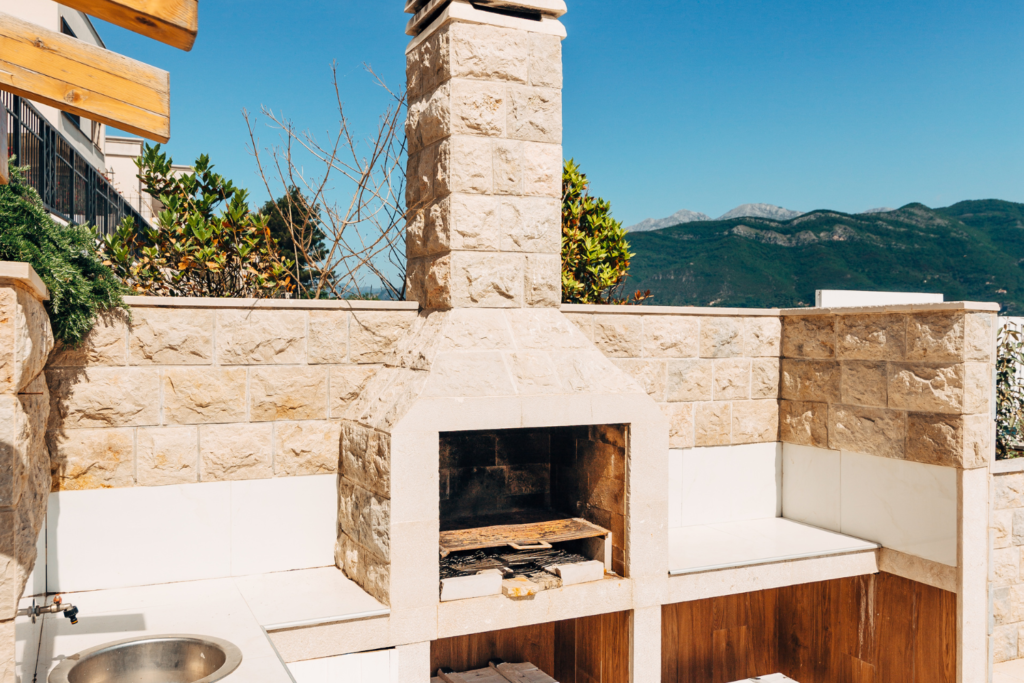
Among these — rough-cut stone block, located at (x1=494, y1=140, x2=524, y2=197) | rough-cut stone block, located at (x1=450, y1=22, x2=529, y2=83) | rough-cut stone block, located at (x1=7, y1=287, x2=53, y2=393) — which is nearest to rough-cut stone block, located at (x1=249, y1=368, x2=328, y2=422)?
rough-cut stone block, located at (x1=7, y1=287, x2=53, y2=393)

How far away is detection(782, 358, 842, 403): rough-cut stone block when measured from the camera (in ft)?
17.6

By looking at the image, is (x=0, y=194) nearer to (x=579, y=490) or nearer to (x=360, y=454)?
(x=360, y=454)

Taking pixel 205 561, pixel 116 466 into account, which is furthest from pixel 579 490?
pixel 116 466

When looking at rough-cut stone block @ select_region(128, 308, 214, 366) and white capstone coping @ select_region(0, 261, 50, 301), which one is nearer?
white capstone coping @ select_region(0, 261, 50, 301)

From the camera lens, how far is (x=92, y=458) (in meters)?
3.89

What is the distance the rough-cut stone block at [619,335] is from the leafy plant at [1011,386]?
298 cm

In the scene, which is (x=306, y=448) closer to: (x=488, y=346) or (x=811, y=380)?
(x=488, y=346)

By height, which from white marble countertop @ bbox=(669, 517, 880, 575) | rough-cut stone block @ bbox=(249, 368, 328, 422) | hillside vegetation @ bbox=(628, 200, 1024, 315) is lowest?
white marble countertop @ bbox=(669, 517, 880, 575)

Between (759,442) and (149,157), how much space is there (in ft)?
16.6

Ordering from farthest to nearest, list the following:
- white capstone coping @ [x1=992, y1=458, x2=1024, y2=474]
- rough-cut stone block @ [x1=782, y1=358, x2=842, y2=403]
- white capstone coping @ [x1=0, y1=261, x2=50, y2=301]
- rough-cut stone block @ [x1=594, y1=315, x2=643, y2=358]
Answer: rough-cut stone block @ [x1=782, y1=358, x2=842, y2=403]
rough-cut stone block @ [x1=594, y1=315, x2=643, y2=358]
white capstone coping @ [x1=992, y1=458, x2=1024, y2=474]
white capstone coping @ [x1=0, y1=261, x2=50, y2=301]

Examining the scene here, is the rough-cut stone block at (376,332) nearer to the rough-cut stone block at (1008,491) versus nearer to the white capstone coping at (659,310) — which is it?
the white capstone coping at (659,310)

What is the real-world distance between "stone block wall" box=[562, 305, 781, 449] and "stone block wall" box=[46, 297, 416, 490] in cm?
155

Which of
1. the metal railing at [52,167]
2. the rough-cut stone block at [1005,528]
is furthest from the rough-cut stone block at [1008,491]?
the metal railing at [52,167]

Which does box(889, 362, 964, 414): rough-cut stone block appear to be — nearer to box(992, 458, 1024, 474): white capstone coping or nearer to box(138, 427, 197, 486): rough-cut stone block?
box(992, 458, 1024, 474): white capstone coping
